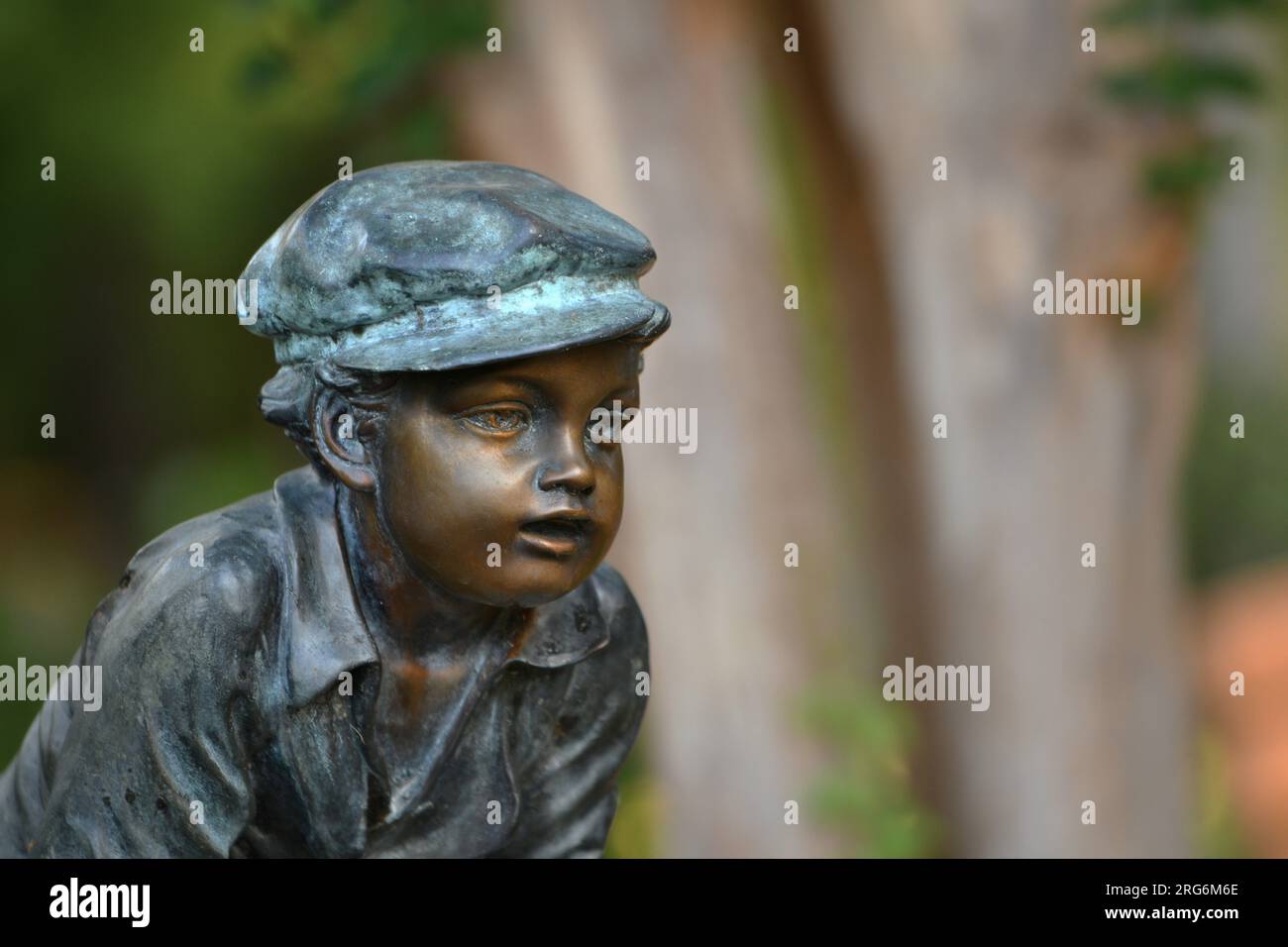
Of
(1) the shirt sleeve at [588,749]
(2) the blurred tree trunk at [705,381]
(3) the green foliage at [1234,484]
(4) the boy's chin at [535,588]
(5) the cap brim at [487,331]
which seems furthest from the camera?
(3) the green foliage at [1234,484]

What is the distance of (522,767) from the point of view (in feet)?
7.59

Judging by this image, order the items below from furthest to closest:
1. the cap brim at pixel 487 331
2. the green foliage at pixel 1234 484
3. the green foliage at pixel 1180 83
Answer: the green foliage at pixel 1234 484, the green foliage at pixel 1180 83, the cap brim at pixel 487 331

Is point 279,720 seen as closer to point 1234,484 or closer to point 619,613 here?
point 619,613

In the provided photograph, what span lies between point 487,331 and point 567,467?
18 centimetres

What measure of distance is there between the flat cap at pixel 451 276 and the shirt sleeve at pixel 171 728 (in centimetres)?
32

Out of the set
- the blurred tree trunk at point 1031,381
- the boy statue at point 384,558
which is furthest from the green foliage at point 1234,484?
the boy statue at point 384,558

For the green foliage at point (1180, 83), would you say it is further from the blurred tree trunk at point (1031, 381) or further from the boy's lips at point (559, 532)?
the boy's lips at point (559, 532)

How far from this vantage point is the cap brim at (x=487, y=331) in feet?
6.27

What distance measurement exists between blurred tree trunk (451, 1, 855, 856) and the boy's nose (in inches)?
111

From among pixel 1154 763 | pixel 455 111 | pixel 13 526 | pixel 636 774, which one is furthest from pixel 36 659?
pixel 1154 763

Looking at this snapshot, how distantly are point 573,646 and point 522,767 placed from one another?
0.19 meters

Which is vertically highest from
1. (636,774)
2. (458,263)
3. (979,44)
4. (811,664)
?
(979,44)

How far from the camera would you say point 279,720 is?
6.87 ft

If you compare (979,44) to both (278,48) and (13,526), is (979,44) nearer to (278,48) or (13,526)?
(278,48)
